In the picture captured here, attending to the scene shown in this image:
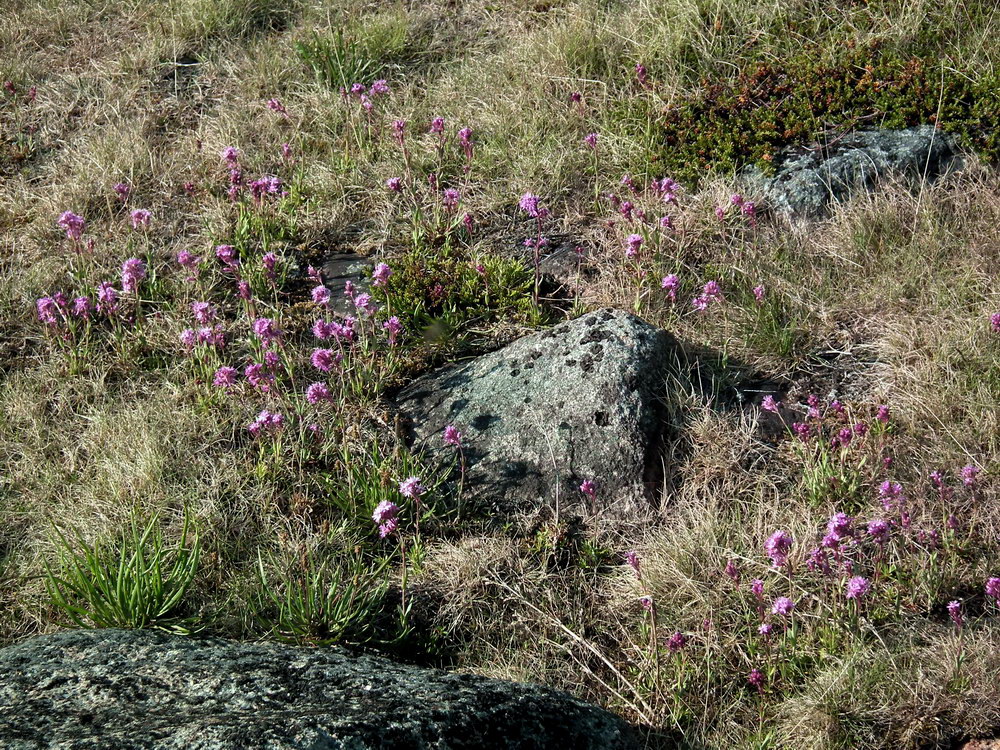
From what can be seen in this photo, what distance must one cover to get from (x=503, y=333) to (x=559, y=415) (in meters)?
0.89

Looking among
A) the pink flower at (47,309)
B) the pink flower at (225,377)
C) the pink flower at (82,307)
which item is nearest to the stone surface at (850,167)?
the pink flower at (225,377)

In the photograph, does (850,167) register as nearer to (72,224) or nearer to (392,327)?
(392,327)

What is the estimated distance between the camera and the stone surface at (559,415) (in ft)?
15.0

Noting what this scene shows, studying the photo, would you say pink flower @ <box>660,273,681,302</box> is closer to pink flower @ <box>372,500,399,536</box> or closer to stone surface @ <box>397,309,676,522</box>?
stone surface @ <box>397,309,676,522</box>

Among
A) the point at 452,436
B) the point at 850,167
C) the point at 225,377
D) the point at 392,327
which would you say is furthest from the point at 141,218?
the point at 850,167

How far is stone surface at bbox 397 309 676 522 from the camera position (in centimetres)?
456

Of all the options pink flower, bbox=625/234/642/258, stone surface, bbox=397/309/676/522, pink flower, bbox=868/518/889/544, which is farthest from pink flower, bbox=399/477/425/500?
pink flower, bbox=625/234/642/258

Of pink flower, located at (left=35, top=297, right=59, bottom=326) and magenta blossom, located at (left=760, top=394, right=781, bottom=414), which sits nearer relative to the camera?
magenta blossom, located at (left=760, top=394, right=781, bottom=414)

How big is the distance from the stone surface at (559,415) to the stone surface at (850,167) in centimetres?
158

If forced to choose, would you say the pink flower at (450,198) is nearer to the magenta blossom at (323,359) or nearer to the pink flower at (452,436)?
the magenta blossom at (323,359)

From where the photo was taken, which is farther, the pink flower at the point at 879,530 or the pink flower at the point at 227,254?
the pink flower at the point at 227,254

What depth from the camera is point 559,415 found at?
185 inches

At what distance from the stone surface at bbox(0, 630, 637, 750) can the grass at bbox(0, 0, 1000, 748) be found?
2.24ft

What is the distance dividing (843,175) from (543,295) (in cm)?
203
